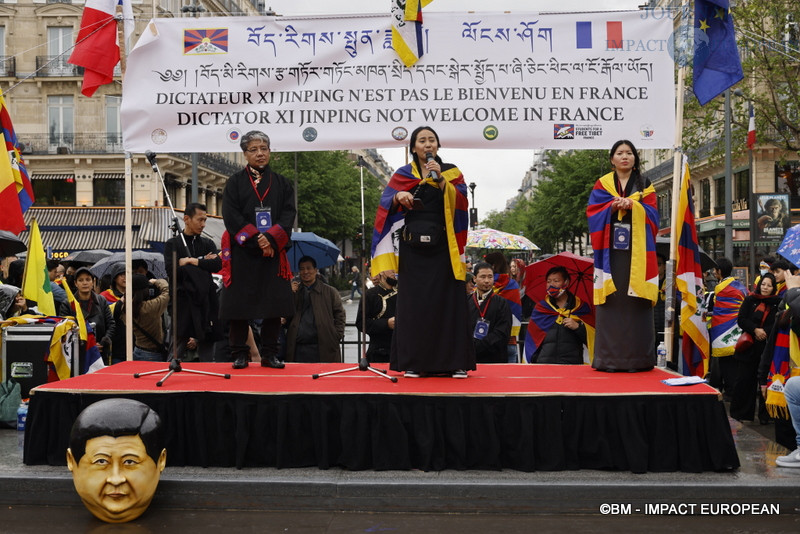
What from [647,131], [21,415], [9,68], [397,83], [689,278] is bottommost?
[21,415]

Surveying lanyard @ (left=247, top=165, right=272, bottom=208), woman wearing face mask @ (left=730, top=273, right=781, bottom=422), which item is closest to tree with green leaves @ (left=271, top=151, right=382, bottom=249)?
woman wearing face mask @ (left=730, top=273, right=781, bottom=422)

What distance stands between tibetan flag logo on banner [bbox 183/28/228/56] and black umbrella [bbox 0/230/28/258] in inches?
132

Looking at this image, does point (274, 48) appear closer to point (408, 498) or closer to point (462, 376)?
Result: point (462, 376)

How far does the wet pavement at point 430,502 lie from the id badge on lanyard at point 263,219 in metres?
1.96

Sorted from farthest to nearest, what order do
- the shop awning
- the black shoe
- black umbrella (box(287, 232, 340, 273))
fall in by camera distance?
the shop awning → black umbrella (box(287, 232, 340, 273)) → the black shoe

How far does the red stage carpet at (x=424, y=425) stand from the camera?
6.14m

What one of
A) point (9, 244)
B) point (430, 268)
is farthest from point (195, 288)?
point (9, 244)

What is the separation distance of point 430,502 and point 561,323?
2.87 meters

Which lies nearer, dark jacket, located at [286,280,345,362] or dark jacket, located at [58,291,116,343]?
dark jacket, located at [286,280,345,362]

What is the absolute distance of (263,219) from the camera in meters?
7.17

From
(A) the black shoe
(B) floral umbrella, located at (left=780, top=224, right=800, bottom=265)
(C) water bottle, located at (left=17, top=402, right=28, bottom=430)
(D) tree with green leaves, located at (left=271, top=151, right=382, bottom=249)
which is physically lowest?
(C) water bottle, located at (left=17, top=402, right=28, bottom=430)

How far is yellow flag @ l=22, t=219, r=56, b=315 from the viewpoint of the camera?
28.2 ft

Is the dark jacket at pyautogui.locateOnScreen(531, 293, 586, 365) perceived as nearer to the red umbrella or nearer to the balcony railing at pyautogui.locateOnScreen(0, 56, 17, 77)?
the red umbrella

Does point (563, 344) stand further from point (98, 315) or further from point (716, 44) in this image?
point (98, 315)
